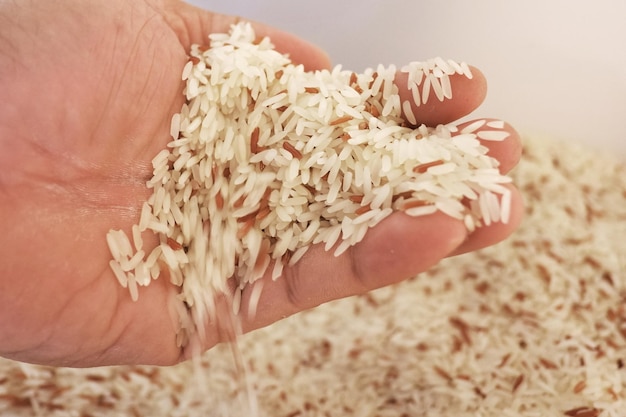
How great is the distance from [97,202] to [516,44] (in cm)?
118

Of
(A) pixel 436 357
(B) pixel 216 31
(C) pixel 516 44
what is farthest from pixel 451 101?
(C) pixel 516 44

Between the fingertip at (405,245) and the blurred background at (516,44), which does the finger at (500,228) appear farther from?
the blurred background at (516,44)

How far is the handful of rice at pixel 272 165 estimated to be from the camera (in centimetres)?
92

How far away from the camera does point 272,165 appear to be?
0.99 m

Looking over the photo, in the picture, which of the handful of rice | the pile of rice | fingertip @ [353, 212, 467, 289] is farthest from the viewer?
the pile of rice

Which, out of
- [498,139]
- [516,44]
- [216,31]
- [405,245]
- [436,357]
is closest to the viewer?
[405,245]

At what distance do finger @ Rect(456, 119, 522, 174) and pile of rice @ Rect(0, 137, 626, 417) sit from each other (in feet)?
1.65

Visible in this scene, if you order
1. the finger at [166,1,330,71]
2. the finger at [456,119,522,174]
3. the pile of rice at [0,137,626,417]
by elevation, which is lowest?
the pile of rice at [0,137,626,417]

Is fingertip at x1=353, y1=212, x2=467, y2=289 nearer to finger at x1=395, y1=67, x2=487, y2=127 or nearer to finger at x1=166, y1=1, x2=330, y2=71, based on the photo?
finger at x1=395, y1=67, x2=487, y2=127

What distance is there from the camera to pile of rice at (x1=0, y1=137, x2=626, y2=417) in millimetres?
1288

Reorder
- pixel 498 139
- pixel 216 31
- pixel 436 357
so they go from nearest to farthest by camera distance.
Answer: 1. pixel 498 139
2. pixel 216 31
3. pixel 436 357

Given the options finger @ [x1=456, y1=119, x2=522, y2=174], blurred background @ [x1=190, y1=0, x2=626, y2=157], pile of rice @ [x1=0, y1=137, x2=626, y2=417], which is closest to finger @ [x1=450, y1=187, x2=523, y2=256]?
finger @ [x1=456, y1=119, x2=522, y2=174]

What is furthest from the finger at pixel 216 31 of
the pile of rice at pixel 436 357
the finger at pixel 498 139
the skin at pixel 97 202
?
the pile of rice at pixel 436 357

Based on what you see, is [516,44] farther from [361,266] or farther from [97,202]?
[97,202]
